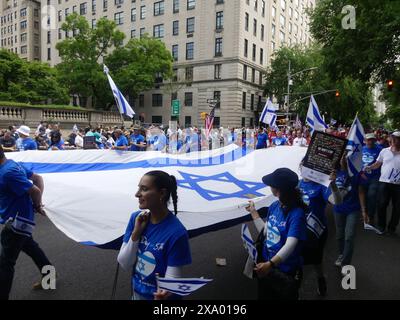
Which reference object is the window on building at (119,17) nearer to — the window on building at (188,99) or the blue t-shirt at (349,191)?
the window on building at (188,99)

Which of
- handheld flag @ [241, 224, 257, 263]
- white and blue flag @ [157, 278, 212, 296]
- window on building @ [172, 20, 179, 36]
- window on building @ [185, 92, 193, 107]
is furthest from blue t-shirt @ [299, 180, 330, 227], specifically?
window on building @ [172, 20, 179, 36]

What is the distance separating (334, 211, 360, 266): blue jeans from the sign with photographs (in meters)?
1.13

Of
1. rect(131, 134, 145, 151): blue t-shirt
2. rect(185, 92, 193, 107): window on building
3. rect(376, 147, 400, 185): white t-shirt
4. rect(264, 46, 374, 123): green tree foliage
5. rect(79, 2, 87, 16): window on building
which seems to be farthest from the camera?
rect(79, 2, 87, 16): window on building

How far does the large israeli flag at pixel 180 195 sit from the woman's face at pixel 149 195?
0.94 meters

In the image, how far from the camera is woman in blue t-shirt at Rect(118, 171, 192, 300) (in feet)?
8.06

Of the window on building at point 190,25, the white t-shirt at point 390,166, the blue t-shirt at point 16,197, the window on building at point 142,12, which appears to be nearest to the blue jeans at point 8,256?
the blue t-shirt at point 16,197

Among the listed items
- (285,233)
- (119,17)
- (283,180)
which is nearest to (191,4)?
(119,17)

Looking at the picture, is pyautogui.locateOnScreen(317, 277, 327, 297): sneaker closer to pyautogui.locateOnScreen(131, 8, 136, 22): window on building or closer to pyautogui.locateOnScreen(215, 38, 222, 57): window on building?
pyautogui.locateOnScreen(215, 38, 222, 57): window on building

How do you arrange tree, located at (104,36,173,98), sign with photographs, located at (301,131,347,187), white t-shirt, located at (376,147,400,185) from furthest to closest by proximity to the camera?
tree, located at (104,36,173,98) < white t-shirt, located at (376,147,400,185) < sign with photographs, located at (301,131,347,187)

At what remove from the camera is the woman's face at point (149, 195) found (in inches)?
102

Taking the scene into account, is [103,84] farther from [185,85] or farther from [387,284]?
[387,284]

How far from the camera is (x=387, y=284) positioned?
4.81m

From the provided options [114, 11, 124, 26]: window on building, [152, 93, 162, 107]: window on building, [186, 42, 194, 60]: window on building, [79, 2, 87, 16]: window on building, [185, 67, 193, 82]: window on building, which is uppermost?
[79, 2, 87, 16]: window on building
